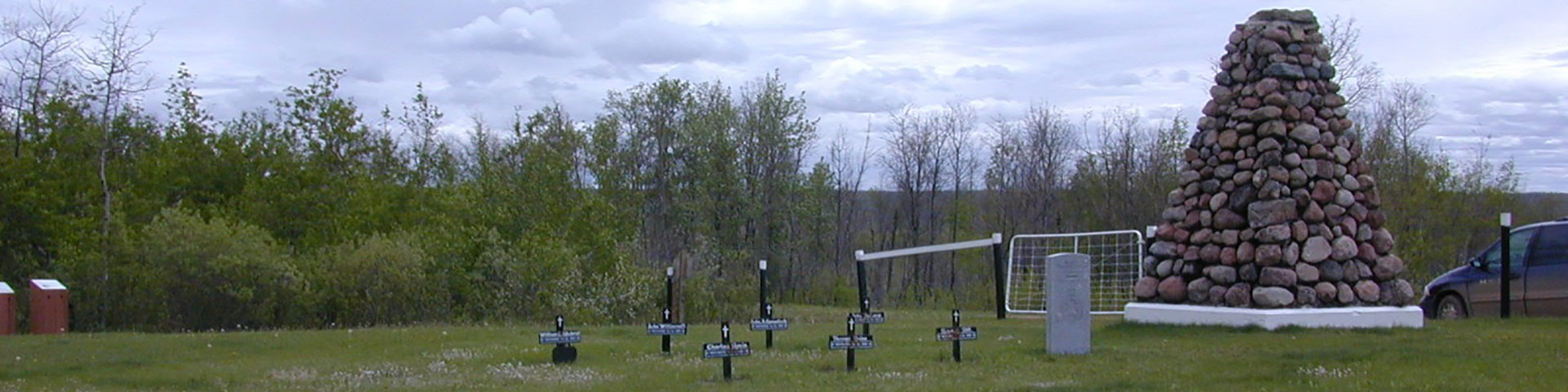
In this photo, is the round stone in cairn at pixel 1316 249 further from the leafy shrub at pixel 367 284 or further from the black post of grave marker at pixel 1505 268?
the leafy shrub at pixel 367 284

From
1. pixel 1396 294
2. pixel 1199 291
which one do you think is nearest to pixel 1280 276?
pixel 1199 291

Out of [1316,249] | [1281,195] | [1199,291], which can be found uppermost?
[1281,195]

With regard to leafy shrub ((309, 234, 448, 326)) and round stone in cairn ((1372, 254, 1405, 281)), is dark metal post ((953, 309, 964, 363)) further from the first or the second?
leafy shrub ((309, 234, 448, 326))

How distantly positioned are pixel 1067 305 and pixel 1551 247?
30.0 ft

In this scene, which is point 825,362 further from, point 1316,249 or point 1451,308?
point 1451,308

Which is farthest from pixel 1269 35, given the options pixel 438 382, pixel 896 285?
pixel 896 285

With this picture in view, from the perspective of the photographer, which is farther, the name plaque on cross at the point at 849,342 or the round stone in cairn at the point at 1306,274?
the round stone in cairn at the point at 1306,274

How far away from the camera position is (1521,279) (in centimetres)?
1891

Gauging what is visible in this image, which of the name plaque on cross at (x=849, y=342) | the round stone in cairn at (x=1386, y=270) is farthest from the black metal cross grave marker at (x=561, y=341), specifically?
the round stone in cairn at (x=1386, y=270)

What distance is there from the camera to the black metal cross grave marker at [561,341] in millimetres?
13883

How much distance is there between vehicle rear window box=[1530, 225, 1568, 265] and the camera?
18.4 m

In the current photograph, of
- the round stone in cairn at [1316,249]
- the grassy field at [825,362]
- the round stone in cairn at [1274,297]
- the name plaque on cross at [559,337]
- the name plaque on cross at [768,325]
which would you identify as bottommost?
the grassy field at [825,362]

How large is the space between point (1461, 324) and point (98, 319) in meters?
21.9

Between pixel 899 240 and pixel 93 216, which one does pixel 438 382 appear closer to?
pixel 93 216
